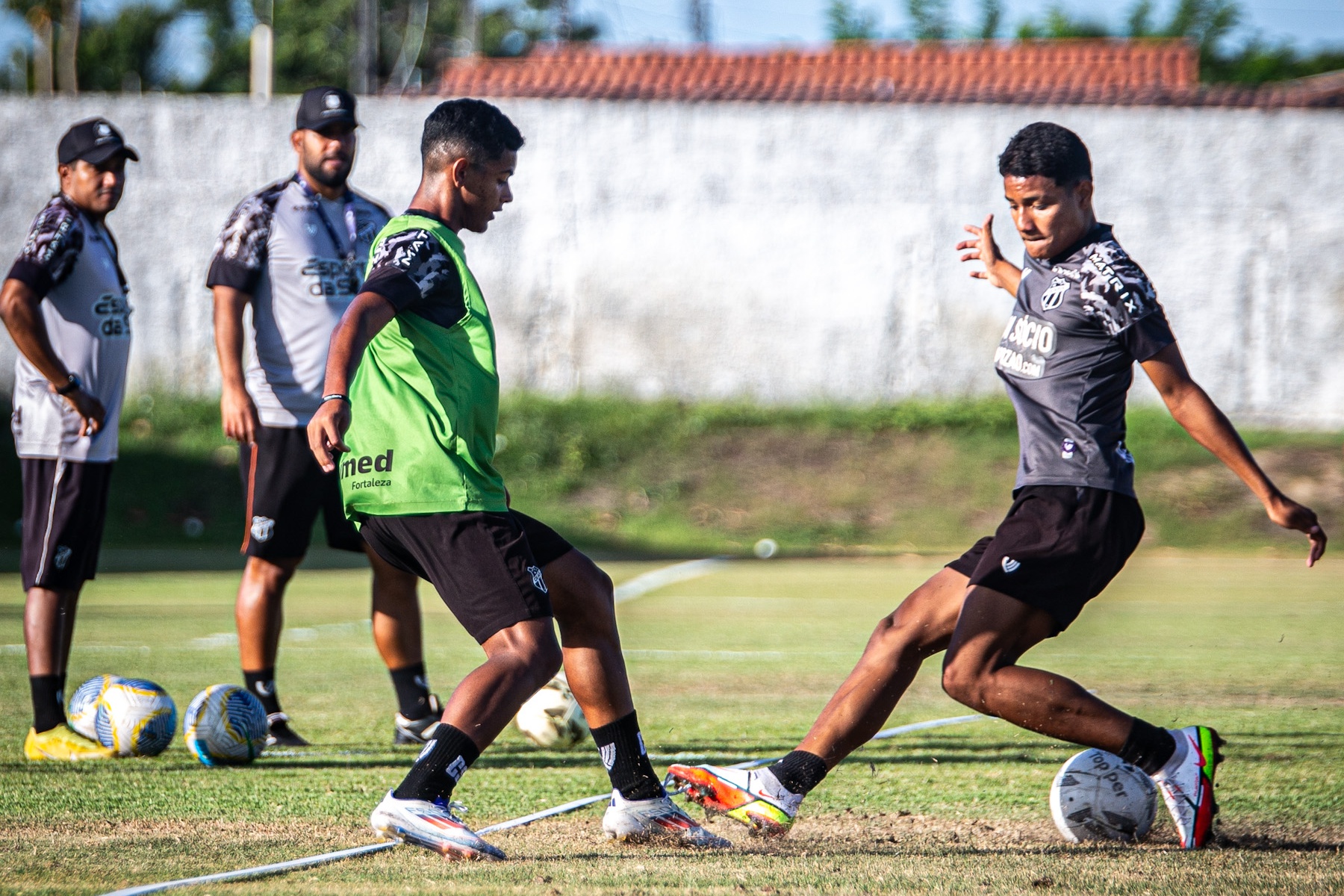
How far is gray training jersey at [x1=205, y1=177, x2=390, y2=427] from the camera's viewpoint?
6.28m

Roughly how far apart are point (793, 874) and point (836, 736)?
2.07 feet

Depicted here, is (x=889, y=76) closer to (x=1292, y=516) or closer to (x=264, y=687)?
(x=264, y=687)

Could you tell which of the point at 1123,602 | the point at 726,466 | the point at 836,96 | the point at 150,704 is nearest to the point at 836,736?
the point at 150,704

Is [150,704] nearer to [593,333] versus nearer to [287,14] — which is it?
[593,333]

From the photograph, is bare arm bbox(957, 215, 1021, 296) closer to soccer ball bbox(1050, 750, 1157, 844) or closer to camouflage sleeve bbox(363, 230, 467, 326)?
soccer ball bbox(1050, 750, 1157, 844)

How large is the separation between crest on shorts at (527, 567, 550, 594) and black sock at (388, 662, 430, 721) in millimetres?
2231

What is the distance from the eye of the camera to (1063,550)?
166 inches

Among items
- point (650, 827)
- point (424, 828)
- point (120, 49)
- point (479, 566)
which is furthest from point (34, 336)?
point (120, 49)

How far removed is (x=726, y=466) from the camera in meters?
20.5

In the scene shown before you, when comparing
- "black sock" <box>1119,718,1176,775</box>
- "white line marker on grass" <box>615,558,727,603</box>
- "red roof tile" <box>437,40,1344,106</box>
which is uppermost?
"red roof tile" <box>437,40,1344,106</box>

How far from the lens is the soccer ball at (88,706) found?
5.84 m

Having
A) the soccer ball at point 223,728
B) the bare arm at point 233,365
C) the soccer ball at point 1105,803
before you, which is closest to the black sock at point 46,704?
the soccer ball at point 223,728

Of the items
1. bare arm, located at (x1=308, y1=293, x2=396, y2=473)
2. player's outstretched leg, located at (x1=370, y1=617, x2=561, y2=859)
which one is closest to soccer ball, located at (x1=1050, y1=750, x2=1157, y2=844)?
player's outstretched leg, located at (x1=370, y1=617, x2=561, y2=859)

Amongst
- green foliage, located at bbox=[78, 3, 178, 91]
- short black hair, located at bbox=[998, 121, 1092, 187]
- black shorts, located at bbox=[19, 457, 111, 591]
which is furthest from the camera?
green foliage, located at bbox=[78, 3, 178, 91]
